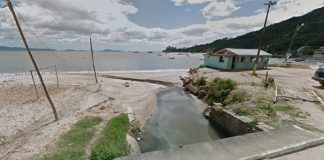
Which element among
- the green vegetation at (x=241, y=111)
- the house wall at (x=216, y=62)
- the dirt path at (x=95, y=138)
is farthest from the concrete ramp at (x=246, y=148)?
the house wall at (x=216, y=62)

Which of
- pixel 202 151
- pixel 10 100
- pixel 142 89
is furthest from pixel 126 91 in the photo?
pixel 202 151

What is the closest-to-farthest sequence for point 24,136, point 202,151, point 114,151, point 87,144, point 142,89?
1. point 202,151
2. point 114,151
3. point 87,144
4. point 24,136
5. point 142,89

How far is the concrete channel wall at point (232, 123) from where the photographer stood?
1130cm

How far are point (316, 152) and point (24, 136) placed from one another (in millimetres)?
15110

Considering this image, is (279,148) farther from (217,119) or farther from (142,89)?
(142,89)

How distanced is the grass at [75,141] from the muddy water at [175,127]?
3553 mm

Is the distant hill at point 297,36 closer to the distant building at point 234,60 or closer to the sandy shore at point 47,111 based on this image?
the distant building at point 234,60

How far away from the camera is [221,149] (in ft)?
23.3

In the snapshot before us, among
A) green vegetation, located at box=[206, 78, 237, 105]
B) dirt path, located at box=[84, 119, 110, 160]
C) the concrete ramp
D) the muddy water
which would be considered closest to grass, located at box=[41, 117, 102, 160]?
dirt path, located at box=[84, 119, 110, 160]

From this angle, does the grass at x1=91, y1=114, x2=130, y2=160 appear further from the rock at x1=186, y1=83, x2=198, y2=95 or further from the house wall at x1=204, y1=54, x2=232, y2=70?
the house wall at x1=204, y1=54, x2=232, y2=70

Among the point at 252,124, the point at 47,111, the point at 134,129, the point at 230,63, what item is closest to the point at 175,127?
the point at 134,129

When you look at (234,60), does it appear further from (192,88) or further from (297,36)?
(297,36)

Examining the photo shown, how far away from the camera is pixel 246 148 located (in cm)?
716

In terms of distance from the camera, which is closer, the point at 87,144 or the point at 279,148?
the point at 279,148
